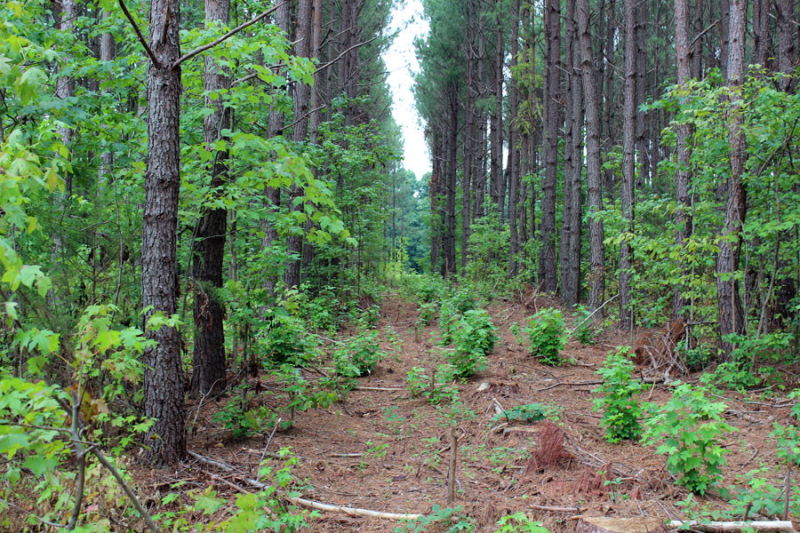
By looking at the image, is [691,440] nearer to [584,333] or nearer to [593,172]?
[584,333]

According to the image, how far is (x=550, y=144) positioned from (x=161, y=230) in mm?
12722

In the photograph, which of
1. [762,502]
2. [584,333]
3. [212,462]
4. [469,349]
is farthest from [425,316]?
[762,502]

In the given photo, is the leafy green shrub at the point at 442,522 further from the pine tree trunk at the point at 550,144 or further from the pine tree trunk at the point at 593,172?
the pine tree trunk at the point at 550,144

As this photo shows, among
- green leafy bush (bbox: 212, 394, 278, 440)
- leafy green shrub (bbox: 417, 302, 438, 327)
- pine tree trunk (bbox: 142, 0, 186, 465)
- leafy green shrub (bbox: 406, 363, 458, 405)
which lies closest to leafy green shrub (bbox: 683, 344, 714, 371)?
leafy green shrub (bbox: 406, 363, 458, 405)

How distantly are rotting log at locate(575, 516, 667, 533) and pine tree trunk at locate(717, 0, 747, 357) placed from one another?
14.3 ft

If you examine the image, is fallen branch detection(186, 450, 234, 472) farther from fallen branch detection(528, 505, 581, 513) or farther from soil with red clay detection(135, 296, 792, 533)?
fallen branch detection(528, 505, 581, 513)

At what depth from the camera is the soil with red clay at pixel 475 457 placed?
12.3 feet

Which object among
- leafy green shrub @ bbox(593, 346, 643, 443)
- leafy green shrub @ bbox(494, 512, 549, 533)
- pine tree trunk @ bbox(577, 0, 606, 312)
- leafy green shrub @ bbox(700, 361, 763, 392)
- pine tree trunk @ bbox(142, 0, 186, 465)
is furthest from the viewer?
pine tree trunk @ bbox(577, 0, 606, 312)

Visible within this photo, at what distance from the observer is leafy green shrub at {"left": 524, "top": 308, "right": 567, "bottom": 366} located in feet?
26.7

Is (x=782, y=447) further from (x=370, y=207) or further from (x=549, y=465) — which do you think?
(x=370, y=207)

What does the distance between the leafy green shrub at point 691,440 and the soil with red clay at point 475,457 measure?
140mm

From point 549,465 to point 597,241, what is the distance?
24.6 feet

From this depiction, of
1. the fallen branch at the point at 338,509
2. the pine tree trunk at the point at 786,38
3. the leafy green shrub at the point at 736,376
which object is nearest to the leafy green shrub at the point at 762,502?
the fallen branch at the point at 338,509

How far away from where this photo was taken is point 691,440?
141 inches
